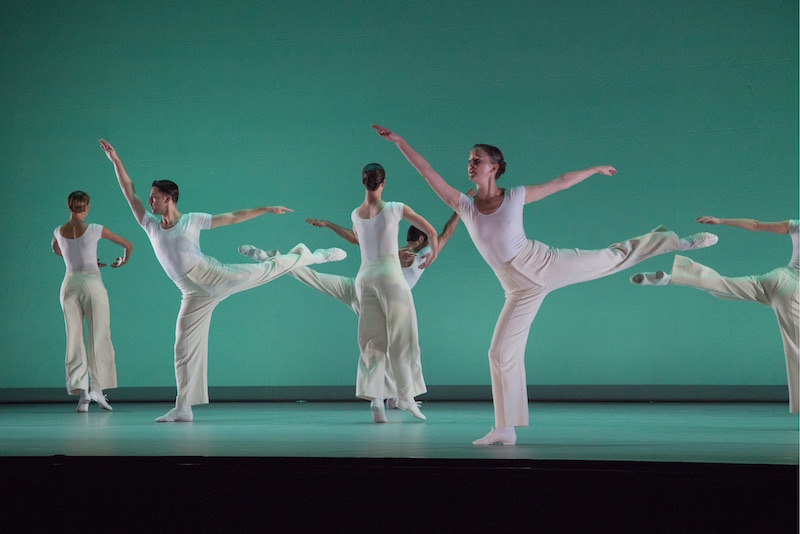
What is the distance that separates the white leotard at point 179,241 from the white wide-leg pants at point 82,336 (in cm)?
137

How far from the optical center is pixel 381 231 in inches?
210

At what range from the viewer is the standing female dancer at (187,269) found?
547cm

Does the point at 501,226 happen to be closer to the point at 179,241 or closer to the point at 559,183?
the point at 559,183

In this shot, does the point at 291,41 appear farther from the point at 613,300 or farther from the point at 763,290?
the point at 763,290

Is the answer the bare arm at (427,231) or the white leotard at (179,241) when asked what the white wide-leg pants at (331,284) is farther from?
the bare arm at (427,231)

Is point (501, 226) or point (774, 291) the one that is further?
point (774, 291)

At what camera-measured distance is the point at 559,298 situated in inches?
277

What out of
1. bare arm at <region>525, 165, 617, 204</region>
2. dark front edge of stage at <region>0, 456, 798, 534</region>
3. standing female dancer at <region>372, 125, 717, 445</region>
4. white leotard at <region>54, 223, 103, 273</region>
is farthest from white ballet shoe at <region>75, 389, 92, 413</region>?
bare arm at <region>525, 165, 617, 204</region>

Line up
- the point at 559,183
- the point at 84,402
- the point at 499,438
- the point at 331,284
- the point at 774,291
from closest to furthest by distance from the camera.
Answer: the point at 499,438 → the point at 559,183 → the point at 774,291 → the point at 331,284 → the point at 84,402

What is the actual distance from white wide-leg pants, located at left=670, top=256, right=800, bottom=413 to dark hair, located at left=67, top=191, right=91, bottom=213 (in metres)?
4.20

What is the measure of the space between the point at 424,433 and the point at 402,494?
1.36m

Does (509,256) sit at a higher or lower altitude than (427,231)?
lower

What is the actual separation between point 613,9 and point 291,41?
2.70 metres

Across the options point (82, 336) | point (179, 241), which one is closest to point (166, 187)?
point (179, 241)
